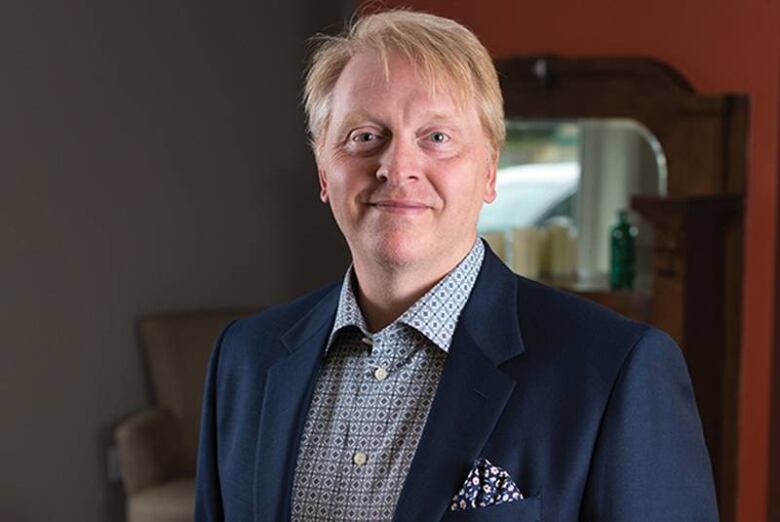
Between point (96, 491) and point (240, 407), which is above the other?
point (240, 407)

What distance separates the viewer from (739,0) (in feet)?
12.1

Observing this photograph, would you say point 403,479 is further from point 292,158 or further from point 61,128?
point 292,158

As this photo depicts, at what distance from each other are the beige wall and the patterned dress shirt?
2.53 m

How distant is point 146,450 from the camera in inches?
158

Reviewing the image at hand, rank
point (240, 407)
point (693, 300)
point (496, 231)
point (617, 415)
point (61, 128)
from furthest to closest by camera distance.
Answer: point (496, 231) < point (61, 128) < point (693, 300) < point (240, 407) < point (617, 415)

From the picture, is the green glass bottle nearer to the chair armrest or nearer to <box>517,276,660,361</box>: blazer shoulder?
the chair armrest

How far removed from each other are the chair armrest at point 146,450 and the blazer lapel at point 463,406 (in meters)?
2.69

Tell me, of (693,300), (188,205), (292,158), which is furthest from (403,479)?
(292,158)

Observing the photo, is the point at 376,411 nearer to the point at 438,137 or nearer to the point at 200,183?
the point at 438,137

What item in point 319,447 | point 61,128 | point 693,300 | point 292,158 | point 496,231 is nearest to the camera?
point 319,447

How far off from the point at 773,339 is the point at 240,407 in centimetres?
245

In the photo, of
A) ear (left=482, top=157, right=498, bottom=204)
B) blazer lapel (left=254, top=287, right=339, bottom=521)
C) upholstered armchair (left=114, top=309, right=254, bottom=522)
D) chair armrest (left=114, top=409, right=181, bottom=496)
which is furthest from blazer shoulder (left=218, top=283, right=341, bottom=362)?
chair armrest (left=114, top=409, right=181, bottom=496)

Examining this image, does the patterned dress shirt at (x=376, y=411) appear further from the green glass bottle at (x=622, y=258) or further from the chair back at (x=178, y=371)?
the chair back at (x=178, y=371)

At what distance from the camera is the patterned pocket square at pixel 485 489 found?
136 cm
